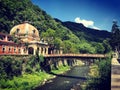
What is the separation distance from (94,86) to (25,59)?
38442mm

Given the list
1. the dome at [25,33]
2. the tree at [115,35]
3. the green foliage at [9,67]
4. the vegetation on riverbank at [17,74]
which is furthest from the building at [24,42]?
the tree at [115,35]

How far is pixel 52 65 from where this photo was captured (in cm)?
10138

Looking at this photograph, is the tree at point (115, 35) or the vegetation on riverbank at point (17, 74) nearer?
the vegetation on riverbank at point (17, 74)

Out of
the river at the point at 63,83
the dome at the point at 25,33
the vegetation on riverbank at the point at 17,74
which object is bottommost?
the river at the point at 63,83

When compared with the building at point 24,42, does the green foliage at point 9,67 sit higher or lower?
lower

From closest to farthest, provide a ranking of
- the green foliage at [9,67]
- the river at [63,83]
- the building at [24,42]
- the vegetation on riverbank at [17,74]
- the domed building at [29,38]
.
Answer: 1. the vegetation on riverbank at [17,74]
2. the green foliage at [9,67]
3. the river at [63,83]
4. the building at [24,42]
5. the domed building at [29,38]

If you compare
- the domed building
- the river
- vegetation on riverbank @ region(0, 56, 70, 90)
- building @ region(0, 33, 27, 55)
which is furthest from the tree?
vegetation on riverbank @ region(0, 56, 70, 90)

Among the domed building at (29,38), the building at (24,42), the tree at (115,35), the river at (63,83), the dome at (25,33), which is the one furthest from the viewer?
the tree at (115,35)

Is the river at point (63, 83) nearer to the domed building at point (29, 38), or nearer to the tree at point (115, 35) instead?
the domed building at point (29, 38)

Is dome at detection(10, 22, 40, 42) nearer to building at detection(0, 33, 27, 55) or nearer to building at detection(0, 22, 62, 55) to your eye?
building at detection(0, 22, 62, 55)

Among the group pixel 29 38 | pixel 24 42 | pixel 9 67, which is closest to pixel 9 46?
pixel 24 42

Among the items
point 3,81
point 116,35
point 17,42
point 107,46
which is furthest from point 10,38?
point 107,46

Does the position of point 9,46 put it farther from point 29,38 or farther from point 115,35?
point 115,35

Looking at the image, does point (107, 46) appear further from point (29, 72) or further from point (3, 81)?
point (3, 81)
